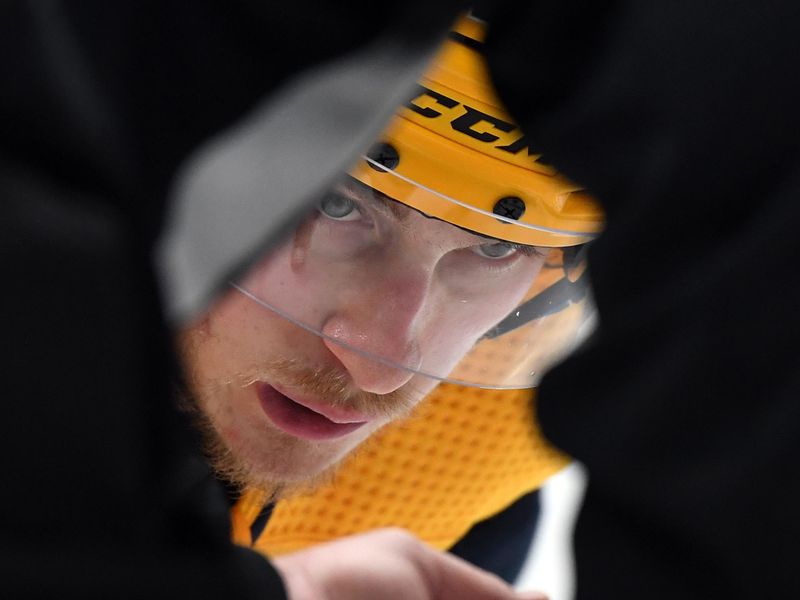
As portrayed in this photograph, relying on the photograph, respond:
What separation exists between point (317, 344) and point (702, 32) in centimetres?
62

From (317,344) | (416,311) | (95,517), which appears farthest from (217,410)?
(95,517)

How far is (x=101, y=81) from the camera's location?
278mm

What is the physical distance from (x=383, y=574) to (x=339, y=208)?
0.92 ft

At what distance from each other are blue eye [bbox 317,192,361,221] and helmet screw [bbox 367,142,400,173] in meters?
0.04

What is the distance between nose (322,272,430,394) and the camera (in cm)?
79

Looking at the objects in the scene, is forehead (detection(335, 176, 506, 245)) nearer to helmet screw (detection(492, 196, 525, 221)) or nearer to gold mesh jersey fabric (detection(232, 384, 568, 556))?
helmet screw (detection(492, 196, 525, 221))

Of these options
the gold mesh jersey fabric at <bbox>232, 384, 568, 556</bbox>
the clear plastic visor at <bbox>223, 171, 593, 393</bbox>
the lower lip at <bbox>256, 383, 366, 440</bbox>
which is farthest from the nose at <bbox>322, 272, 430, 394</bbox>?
the gold mesh jersey fabric at <bbox>232, 384, 568, 556</bbox>

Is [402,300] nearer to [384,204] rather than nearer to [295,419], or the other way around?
[384,204]

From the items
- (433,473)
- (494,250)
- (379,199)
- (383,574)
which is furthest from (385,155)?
(433,473)

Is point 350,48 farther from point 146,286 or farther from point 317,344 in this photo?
point 317,344

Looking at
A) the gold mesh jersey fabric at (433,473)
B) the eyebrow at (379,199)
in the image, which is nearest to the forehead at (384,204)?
the eyebrow at (379,199)

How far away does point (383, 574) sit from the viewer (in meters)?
0.60

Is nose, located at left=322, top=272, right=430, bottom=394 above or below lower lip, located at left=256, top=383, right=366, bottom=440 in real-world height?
above

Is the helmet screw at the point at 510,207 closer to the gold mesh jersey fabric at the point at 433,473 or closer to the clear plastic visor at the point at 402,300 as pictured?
the clear plastic visor at the point at 402,300
